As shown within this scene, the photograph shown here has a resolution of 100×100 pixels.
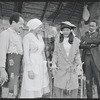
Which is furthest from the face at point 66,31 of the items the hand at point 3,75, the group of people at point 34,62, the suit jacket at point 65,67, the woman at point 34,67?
the hand at point 3,75

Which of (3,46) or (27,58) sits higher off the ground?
(3,46)

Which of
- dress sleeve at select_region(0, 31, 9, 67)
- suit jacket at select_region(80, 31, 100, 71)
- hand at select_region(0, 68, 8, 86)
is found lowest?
hand at select_region(0, 68, 8, 86)

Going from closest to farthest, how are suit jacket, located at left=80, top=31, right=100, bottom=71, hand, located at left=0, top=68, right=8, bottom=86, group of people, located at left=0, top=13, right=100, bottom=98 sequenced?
hand, located at left=0, top=68, right=8, bottom=86
group of people, located at left=0, top=13, right=100, bottom=98
suit jacket, located at left=80, top=31, right=100, bottom=71

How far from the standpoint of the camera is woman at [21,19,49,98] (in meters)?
2.93

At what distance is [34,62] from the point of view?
3006 millimetres

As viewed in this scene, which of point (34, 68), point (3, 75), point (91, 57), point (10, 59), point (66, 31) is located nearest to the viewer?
point (3, 75)

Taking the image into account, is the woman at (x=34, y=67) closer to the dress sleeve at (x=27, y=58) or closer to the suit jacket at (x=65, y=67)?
the dress sleeve at (x=27, y=58)

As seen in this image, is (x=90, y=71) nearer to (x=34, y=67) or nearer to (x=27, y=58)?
(x=34, y=67)

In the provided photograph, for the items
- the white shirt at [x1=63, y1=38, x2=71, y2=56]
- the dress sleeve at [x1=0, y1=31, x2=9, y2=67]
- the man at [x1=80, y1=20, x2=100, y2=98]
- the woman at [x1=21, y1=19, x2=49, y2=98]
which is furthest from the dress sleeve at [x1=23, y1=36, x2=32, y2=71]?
the man at [x1=80, y1=20, x2=100, y2=98]

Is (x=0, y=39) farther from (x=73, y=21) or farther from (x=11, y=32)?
(x=73, y=21)

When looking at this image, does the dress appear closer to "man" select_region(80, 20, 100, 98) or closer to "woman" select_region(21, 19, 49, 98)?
"woman" select_region(21, 19, 49, 98)

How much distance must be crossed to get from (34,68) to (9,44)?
1.62 ft

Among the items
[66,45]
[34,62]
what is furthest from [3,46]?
[66,45]

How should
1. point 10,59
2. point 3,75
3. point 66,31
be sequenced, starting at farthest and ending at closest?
point 66,31
point 10,59
point 3,75
